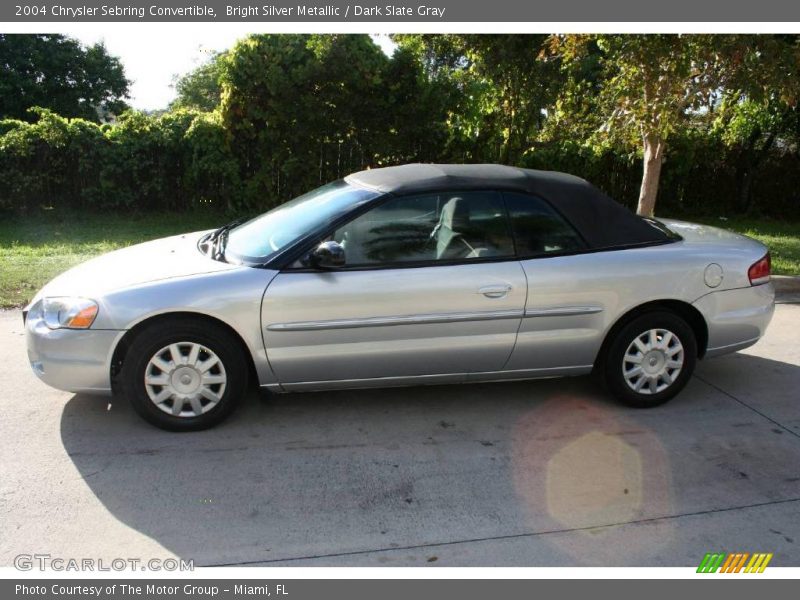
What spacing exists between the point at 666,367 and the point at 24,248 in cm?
821

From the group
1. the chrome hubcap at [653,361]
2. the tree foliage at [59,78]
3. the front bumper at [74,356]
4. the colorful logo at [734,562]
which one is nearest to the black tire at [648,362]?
the chrome hubcap at [653,361]

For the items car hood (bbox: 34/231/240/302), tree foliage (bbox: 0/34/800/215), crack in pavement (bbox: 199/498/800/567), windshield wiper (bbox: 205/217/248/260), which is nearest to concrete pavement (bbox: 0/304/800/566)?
crack in pavement (bbox: 199/498/800/567)

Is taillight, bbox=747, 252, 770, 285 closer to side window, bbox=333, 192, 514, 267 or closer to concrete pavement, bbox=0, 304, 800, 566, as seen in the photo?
concrete pavement, bbox=0, 304, 800, 566

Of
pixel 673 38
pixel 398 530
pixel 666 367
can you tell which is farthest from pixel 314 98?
pixel 398 530

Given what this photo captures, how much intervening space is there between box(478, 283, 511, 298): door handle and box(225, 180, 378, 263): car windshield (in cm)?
87

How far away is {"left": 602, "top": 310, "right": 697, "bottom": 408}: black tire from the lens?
4.55 m

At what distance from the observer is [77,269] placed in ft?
15.1

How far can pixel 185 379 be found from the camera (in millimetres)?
4090

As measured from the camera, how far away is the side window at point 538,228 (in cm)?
445

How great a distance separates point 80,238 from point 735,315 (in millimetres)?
8672

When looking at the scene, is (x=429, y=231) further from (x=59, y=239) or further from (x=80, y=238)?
(x=59, y=239)

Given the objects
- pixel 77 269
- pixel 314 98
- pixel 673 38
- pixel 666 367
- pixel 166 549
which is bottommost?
pixel 166 549

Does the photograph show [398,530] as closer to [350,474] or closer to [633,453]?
[350,474]

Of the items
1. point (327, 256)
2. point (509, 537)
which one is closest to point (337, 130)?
point (327, 256)
